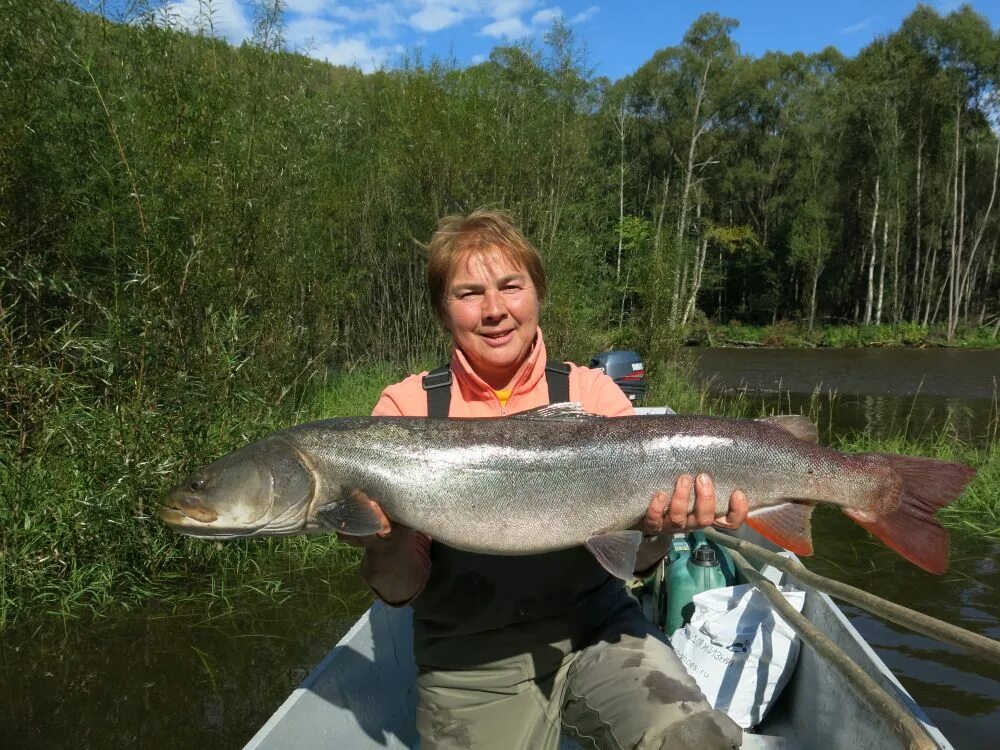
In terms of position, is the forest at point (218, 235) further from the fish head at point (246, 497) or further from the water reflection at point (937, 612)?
the water reflection at point (937, 612)

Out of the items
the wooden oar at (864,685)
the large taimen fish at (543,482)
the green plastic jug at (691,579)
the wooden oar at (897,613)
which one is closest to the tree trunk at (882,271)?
the green plastic jug at (691,579)

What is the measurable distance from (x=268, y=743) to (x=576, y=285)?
1256 cm

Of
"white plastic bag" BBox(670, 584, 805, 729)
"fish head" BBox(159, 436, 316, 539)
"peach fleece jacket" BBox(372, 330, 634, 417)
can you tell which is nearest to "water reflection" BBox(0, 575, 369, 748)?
"fish head" BBox(159, 436, 316, 539)

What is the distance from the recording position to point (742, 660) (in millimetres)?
3764

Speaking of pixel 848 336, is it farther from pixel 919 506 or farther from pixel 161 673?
pixel 161 673

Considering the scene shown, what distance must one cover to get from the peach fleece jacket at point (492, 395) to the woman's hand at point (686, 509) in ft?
1.74

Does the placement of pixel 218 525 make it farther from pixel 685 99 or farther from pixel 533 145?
pixel 685 99

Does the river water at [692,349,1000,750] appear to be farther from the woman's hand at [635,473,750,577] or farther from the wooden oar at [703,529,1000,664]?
the woman's hand at [635,473,750,577]

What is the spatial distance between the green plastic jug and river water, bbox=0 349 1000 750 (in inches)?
62.6

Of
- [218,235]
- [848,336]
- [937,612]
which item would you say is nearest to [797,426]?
[937,612]

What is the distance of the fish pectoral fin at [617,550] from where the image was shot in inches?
99.4

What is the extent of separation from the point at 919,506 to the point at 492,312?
1.87 metres

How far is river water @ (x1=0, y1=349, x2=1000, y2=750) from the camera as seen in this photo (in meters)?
4.31

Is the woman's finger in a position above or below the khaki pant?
above
